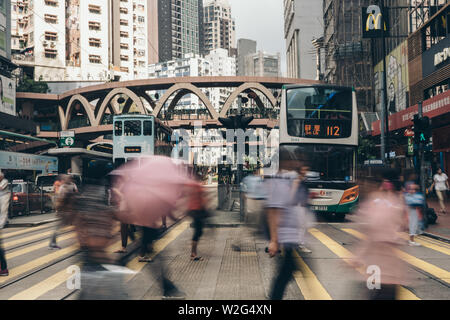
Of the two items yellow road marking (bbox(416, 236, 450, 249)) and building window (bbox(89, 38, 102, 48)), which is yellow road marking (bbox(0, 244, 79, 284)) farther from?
building window (bbox(89, 38, 102, 48))

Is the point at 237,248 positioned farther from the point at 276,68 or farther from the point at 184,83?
the point at 276,68

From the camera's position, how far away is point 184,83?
185 feet

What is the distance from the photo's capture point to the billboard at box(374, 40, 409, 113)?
29531 millimetres

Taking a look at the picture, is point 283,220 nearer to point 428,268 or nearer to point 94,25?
point 428,268

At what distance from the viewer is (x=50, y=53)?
6850cm

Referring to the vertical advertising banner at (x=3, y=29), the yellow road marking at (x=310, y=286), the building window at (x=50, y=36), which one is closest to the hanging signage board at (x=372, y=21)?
the yellow road marking at (x=310, y=286)

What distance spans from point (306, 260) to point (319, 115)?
6410 millimetres

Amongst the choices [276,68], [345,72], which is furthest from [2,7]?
[276,68]

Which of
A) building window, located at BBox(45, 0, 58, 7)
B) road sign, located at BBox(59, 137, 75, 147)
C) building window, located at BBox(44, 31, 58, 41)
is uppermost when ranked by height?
building window, located at BBox(45, 0, 58, 7)

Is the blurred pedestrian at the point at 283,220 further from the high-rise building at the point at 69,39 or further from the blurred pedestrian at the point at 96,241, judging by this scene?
the high-rise building at the point at 69,39

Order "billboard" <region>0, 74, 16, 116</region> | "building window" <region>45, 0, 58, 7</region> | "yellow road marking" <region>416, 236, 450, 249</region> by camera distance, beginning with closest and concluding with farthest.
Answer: "yellow road marking" <region>416, 236, 450, 249</region> → "billboard" <region>0, 74, 16, 116</region> → "building window" <region>45, 0, 58, 7</region>

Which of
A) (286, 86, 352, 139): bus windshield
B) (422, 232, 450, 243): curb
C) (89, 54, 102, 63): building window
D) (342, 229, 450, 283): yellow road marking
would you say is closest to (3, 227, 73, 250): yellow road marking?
(286, 86, 352, 139): bus windshield

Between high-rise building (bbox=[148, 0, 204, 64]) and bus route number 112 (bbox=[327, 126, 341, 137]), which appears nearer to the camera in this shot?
bus route number 112 (bbox=[327, 126, 341, 137])

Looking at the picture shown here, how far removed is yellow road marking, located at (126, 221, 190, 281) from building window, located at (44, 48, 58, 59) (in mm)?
62527
